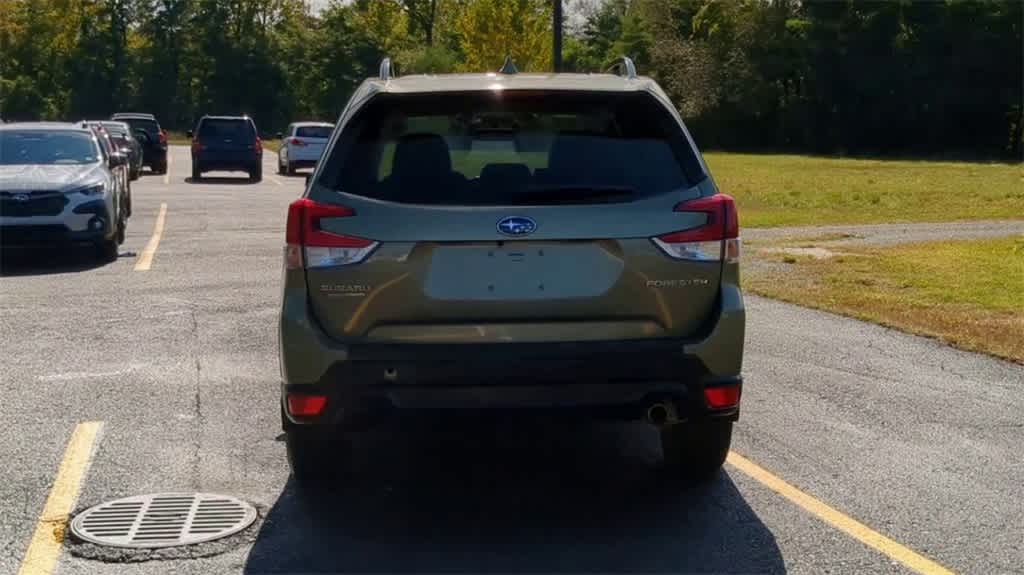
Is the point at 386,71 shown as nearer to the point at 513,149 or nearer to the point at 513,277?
the point at 513,149

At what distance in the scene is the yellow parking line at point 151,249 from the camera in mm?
15986

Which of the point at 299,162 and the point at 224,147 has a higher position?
the point at 224,147

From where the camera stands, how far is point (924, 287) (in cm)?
1422

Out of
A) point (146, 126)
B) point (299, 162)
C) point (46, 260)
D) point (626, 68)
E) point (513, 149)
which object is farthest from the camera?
point (146, 126)

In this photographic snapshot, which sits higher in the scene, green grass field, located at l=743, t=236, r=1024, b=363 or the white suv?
green grass field, located at l=743, t=236, r=1024, b=363

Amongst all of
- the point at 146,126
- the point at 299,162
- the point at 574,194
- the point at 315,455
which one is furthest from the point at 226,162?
the point at 574,194

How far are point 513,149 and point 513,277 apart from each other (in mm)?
632

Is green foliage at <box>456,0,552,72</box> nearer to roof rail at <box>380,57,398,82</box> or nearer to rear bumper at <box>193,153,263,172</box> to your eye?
rear bumper at <box>193,153,263,172</box>

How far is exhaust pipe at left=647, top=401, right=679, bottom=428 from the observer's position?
5.52 meters

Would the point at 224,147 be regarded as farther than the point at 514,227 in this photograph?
Yes

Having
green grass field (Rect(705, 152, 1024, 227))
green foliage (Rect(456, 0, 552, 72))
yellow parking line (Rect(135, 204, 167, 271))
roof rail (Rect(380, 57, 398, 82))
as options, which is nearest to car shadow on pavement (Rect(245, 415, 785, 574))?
roof rail (Rect(380, 57, 398, 82))

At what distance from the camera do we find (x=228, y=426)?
25.0ft

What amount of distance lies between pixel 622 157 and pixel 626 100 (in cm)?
29

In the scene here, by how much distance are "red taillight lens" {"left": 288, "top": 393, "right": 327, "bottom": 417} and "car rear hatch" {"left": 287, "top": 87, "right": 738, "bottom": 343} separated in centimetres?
27
